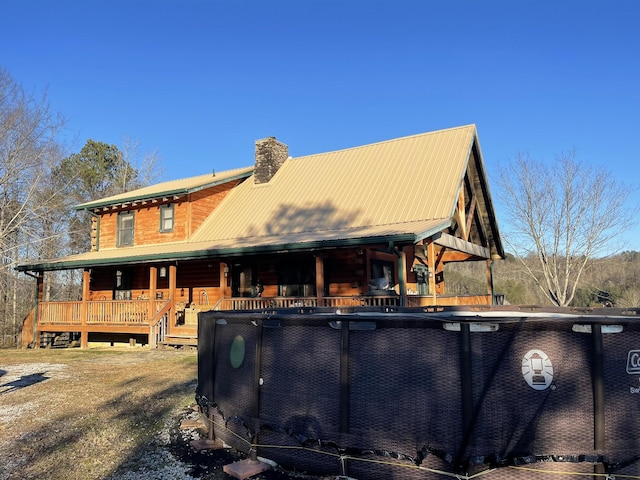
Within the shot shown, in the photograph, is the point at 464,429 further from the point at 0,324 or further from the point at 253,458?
the point at 0,324

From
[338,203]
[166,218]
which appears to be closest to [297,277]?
[338,203]

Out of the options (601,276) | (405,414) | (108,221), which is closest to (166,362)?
(405,414)

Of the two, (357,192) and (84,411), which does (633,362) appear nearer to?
(84,411)

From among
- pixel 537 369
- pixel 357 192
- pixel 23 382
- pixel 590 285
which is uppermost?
pixel 357 192

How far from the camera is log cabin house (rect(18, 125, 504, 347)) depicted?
51.3 ft

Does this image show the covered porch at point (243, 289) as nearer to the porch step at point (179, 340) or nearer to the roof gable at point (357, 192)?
the porch step at point (179, 340)

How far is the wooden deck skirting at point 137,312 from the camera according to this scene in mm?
15922

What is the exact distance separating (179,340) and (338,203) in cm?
760

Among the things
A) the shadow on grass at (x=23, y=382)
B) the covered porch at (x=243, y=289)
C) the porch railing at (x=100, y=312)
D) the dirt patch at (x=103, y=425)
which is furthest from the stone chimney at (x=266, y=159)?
the shadow on grass at (x=23, y=382)

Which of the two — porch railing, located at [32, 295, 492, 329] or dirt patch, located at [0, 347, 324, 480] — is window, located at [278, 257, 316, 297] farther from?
dirt patch, located at [0, 347, 324, 480]

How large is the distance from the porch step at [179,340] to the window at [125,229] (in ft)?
23.0

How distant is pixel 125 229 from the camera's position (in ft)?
74.7

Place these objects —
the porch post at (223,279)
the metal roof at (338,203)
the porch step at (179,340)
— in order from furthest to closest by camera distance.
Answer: the porch post at (223,279), the porch step at (179,340), the metal roof at (338,203)

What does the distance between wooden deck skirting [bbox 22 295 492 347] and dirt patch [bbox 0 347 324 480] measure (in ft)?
14.8
